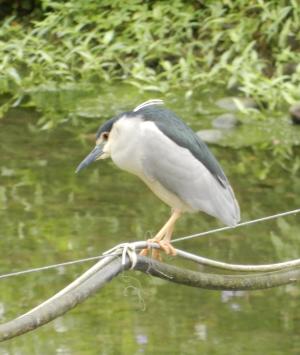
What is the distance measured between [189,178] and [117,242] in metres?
2.32

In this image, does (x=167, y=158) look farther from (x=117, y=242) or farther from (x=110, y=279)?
(x=117, y=242)

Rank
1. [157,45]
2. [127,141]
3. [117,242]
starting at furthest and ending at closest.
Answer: [157,45] < [117,242] < [127,141]

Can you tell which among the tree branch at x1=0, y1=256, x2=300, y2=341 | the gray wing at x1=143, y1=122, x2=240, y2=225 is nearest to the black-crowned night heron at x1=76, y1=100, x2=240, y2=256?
the gray wing at x1=143, y1=122, x2=240, y2=225

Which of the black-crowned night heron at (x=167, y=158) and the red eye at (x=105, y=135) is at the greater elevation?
the red eye at (x=105, y=135)

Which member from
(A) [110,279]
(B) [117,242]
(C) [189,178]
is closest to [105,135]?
(C) [189,178]

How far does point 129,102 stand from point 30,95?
0.91m

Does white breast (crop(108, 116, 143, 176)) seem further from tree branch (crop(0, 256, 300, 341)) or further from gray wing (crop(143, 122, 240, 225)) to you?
tree branch (crop(0, 256, 300, 341))

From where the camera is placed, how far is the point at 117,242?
6.72 m

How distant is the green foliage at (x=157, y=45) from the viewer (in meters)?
9.82

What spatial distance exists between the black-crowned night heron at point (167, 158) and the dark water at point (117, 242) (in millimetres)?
425

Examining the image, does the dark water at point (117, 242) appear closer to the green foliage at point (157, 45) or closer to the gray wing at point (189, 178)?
the gray wing at point (189, 178)

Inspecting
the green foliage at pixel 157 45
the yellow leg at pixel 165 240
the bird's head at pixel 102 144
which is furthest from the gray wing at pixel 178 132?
the green foliage at pixel 157 45

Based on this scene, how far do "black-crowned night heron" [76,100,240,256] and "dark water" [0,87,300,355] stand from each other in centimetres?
42

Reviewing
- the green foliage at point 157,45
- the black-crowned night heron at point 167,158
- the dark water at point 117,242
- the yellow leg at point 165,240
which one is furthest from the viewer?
the green foliage at point 157,45
